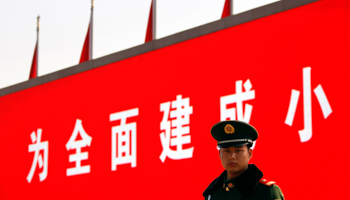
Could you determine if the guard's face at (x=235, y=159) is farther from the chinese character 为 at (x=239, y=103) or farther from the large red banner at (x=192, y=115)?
the chinese character 为 at (x=239, y=103)

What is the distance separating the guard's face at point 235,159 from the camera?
155 cm

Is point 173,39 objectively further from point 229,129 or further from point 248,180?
point 248,180

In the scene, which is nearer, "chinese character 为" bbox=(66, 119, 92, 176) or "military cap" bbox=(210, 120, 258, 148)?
"military cap" bbox=(210, 120, 258, 148)

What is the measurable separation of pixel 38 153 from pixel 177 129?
2.09 meters

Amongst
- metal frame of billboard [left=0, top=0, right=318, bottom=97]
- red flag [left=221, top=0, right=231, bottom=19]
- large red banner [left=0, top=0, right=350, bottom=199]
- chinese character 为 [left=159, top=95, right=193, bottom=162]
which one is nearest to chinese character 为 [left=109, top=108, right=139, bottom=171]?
large red banner [left=0, top=0, right=350, bottom=199]

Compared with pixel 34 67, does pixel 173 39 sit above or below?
below

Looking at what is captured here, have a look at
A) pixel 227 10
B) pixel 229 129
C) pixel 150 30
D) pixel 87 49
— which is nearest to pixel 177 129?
pixel 227 10

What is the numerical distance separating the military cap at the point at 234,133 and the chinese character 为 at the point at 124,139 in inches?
141

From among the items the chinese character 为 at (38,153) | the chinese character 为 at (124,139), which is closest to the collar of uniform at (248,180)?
the chinese character 为 at (124,139)

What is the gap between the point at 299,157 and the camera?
12.8 ft

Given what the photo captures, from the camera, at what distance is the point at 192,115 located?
4664 mm

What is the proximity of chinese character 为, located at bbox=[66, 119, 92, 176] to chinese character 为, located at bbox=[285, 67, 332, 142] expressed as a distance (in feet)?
7.52

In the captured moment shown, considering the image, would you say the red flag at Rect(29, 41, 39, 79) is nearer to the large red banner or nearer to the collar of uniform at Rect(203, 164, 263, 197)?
the large red banner

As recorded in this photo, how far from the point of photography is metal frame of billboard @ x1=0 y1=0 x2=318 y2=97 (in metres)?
4.18
